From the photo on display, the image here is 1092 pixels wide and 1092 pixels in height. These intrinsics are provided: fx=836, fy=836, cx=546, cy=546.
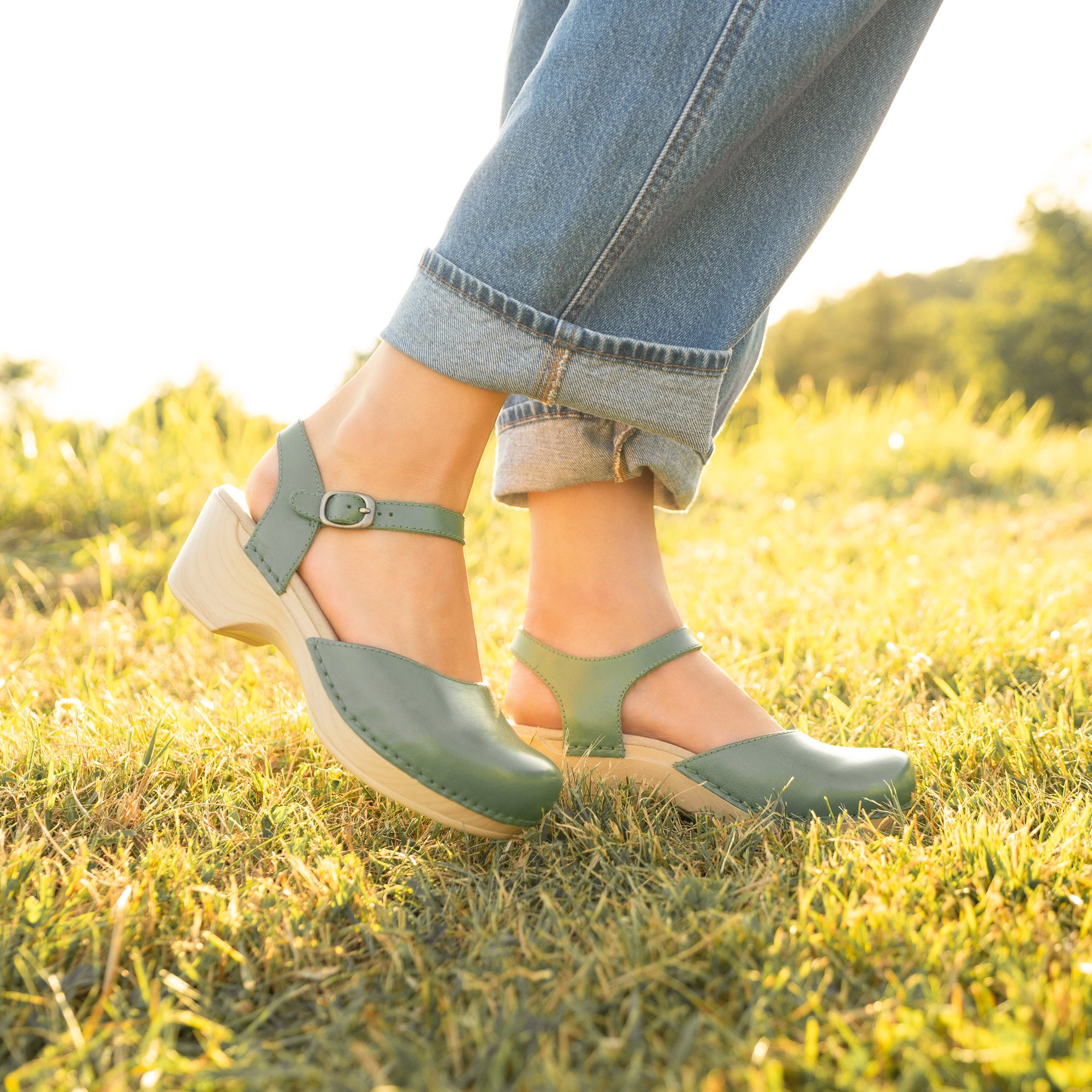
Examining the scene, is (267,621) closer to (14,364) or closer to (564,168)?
(564,168)

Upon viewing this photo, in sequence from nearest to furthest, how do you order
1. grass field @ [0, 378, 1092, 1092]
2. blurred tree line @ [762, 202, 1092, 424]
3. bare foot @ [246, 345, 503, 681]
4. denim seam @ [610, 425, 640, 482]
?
grass field @ [0, 378, 1092, 1092], bare foot @ [246, 345, 503, 681], denim seam @ [610, 425, 640, 482], blurred tree line @ [762, 202, 1092, 424]

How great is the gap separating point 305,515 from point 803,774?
0.71m

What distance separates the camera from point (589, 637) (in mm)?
1205

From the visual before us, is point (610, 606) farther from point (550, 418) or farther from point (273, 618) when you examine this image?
point (273, 618)

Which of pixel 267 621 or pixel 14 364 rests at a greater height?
pixel 267 621

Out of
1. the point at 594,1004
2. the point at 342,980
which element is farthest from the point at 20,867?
the point at 594,1004

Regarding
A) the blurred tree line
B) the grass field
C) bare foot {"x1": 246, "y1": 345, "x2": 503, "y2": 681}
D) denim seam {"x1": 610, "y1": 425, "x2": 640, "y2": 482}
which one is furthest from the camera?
the blurred tree line

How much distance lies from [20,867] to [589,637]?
0.72 metres

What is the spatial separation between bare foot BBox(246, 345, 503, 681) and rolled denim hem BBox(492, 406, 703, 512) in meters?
0.17

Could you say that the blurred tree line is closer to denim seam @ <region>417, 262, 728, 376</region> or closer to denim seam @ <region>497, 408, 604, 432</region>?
denim seam @ <region>497, 408, 604, 432</region>

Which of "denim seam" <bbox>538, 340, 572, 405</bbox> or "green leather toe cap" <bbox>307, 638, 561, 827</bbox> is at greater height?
"denim seam" <bbox>538, 340, 572, 405</bbox>

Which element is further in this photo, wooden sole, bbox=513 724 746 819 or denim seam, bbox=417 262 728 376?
wooden sole, bbox=513 724 746 819

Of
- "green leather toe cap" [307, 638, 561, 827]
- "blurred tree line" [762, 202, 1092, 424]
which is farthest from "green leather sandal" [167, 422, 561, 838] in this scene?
"blurred tree line" [762, 202, 1092, 424]

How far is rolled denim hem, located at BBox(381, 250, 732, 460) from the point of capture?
920 mm
